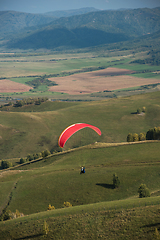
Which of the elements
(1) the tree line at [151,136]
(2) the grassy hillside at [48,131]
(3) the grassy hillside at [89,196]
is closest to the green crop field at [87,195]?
(3) the grassy hillside at [89,196]

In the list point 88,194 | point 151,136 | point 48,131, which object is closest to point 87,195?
point 88,194

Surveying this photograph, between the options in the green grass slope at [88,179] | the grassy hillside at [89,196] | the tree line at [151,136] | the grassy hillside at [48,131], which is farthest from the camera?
the grassy hillside at [48,131]

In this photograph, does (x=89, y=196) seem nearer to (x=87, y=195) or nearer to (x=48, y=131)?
(x=87, y=195)

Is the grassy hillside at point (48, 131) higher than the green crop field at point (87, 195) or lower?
higher

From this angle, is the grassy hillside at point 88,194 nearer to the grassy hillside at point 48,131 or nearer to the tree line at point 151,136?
the grassy hillside at point 48,131

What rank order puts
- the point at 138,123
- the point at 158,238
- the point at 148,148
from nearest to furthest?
the point at 158,238
the point at 148,148
the point at 138,123

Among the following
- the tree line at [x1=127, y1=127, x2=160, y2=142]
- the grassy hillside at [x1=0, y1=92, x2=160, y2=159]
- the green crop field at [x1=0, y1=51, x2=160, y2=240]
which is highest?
the grassy hillside at [x1=0, y1=92, x2=160, y2=159]

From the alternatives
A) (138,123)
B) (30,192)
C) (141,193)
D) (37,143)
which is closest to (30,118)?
(37,143)

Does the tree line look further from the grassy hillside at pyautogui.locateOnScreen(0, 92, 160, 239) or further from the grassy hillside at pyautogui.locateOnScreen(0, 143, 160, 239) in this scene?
the grassy hillside at pyautogui.locateOnScreen(0, 143, 160, 239)

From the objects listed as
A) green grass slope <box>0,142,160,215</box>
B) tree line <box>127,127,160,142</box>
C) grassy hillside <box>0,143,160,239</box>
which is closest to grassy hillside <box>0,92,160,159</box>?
tree line <box>127,127,160,142</box>

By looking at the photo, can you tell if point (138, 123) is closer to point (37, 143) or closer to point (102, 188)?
point (37, 143)

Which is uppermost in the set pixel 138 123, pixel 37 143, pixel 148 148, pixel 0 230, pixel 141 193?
pixel 138 123
